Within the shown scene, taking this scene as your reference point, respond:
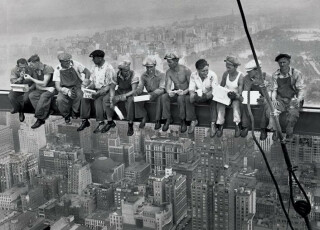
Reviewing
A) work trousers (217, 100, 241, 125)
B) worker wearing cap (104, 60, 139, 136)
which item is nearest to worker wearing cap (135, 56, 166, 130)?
worker wearing cap (104, 60, 139, 136)

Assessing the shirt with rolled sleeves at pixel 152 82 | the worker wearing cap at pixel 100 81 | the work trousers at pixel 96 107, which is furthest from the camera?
the work trousers at pixel 96 107

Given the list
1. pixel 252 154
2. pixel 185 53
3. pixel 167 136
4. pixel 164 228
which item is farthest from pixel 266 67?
pixel 164 228

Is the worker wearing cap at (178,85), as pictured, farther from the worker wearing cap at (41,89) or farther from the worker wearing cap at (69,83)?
the worker wearing cap at (41,89)

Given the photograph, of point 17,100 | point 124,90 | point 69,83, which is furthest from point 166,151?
point 124,90

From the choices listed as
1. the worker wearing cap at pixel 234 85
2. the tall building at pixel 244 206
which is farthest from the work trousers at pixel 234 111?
the tall building at pixel 244 206

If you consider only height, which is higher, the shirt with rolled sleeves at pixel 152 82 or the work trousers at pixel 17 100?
the shirt with rolled sleeves at pixel 152 82

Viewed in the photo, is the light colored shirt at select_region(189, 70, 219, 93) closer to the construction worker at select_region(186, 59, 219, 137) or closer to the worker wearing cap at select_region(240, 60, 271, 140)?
the construction worker at select_region(186, 59, 219, 137)
